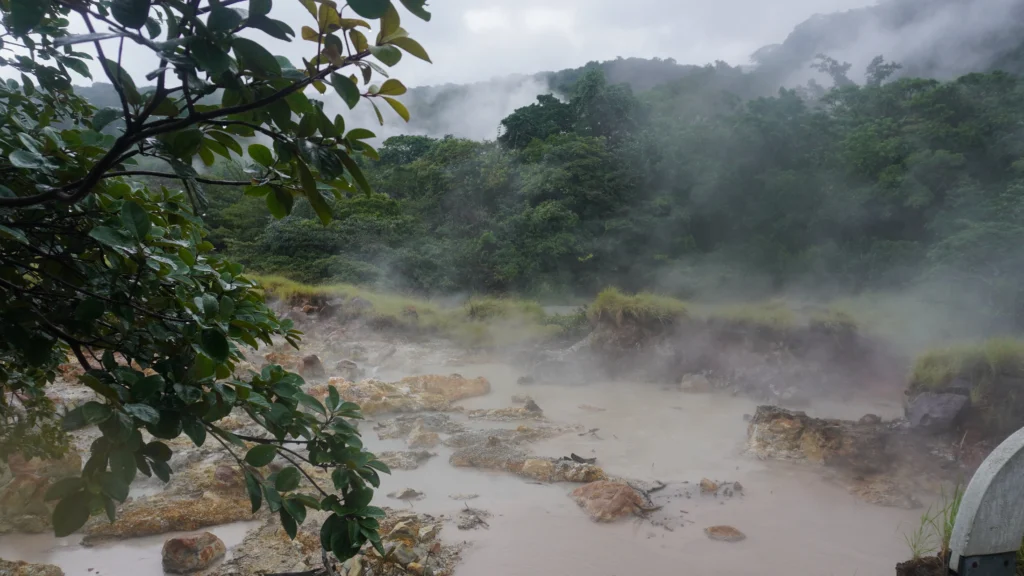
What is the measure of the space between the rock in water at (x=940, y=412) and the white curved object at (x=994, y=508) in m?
3.90

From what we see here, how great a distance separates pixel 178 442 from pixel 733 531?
4.08 meters

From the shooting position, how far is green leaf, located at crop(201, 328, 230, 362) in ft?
2.56

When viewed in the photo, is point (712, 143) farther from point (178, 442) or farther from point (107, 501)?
point (107, 501)

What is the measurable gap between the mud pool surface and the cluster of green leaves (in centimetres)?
252

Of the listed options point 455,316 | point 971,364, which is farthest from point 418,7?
point 455,316

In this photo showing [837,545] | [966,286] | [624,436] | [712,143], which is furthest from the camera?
[712,143]

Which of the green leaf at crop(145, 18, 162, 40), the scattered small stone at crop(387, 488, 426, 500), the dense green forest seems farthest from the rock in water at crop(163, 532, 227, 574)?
the dense green forest

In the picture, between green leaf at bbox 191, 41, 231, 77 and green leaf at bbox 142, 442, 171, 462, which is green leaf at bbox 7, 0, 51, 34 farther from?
green leaf at bbox 142, 442, 171, 462

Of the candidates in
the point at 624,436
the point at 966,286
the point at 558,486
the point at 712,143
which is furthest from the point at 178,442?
the point at 712,143

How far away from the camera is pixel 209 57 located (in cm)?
62

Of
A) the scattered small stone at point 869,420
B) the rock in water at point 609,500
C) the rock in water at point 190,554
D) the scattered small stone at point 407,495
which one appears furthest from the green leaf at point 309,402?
the scattered small stone at point 869,420

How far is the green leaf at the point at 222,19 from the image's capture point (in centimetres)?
62

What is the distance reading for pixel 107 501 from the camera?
68cm

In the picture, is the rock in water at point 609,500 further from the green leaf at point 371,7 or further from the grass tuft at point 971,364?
the green leaf at point 371,7
